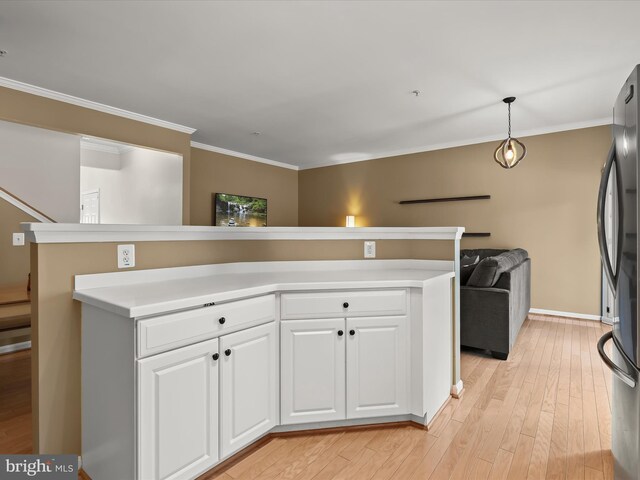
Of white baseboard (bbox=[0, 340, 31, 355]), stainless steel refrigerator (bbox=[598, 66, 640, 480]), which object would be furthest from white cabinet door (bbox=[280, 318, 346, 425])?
white baseboard (bbox=[0, 340, 31, 355])

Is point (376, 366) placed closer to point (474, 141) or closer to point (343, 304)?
point (343, 304)

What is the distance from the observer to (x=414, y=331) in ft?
6.61

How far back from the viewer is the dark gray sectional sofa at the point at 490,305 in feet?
10.5

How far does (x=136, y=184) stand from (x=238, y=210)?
65.9 inches

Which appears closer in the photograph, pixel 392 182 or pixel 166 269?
pixel 166 269

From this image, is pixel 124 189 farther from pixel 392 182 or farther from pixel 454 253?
pixel 454 253

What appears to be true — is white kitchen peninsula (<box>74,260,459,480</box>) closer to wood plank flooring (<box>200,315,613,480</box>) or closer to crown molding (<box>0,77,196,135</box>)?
wood plank flooring (<box>200,315,613,480</box>)

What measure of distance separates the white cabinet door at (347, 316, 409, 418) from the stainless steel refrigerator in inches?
36.8

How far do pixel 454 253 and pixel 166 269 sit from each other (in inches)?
71.9

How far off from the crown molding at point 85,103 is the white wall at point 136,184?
1.30 feet

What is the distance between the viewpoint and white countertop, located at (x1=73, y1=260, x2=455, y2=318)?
57.4 inches

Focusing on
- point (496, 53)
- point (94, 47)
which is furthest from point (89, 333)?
point (496, 53)

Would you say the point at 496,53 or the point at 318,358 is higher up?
the point at 496,53

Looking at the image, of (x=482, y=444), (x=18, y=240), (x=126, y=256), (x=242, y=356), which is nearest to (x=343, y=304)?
(x=242, y=356)
